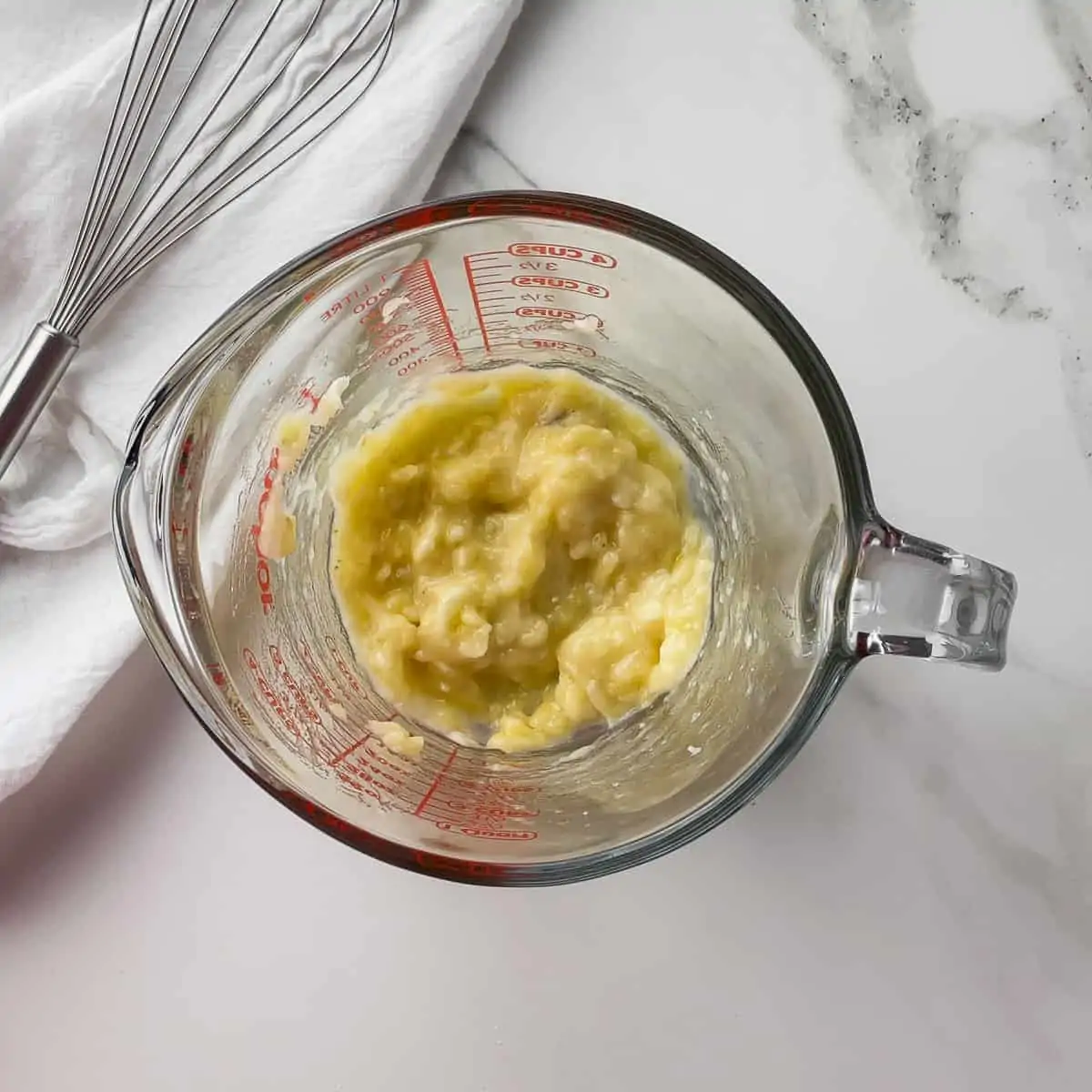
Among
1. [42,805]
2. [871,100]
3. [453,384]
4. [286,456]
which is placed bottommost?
[42,805]

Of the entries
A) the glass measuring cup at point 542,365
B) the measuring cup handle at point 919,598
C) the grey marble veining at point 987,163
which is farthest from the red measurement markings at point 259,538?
the grey marble veining at point 987,163

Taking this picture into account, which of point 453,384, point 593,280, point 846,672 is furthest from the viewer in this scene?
point 453,384

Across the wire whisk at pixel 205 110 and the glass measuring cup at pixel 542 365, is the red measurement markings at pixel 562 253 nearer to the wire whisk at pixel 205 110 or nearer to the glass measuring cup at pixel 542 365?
the glass measuring cup at pixel 542 365

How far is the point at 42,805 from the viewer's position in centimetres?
96

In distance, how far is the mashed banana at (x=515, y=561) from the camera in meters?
0.82

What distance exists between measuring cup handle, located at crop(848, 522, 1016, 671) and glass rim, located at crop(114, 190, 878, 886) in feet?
0.05

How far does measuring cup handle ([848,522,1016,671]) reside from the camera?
2.10ft

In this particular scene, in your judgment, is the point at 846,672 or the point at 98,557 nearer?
the point at 846,672

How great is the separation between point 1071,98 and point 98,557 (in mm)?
862

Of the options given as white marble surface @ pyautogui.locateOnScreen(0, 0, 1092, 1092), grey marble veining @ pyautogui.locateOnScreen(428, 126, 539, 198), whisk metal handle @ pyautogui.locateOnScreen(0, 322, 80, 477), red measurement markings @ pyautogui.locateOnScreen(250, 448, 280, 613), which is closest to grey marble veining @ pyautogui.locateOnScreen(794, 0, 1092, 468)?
white marble surface @ pyautogui.locateOnScreen(0, 0, 1092, 1092)

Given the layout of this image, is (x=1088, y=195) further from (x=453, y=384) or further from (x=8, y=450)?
(x=8, y=450)

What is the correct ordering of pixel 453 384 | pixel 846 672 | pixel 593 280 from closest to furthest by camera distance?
pixel 846 672 < pixel 593 280 < pixel 453 384

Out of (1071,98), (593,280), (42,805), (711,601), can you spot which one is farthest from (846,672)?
(42,805)

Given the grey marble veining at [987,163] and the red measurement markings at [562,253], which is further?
the grey marble veining at [987,163]
